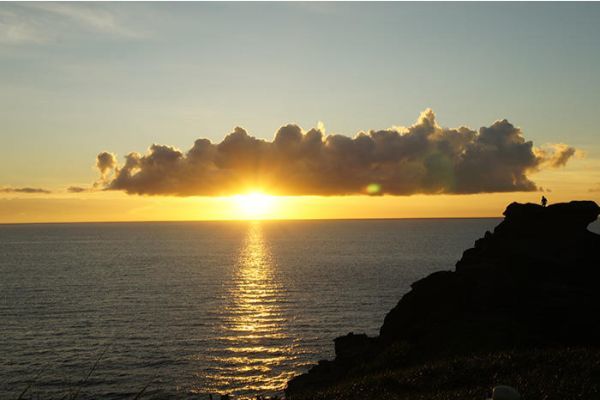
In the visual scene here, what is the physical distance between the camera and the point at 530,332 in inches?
1714

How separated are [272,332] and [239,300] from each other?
1235 inches

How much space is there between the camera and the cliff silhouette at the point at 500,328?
86.0ft

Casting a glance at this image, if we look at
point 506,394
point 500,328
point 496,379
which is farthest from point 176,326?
point 506,394

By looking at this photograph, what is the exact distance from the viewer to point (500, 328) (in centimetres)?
4303

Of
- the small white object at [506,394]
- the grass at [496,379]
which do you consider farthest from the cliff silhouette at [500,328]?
the small white object at [506,394]

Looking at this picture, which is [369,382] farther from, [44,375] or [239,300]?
[239,300]

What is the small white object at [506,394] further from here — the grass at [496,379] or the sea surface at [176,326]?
the sea surface at [176,326]

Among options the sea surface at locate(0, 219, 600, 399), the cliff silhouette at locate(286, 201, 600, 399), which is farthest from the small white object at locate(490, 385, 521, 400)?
the sea surface at locate(0, 219, 600, 399)

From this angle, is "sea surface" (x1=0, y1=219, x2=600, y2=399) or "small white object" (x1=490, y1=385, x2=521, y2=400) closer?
"small white object" (x1=490, y1=385, x2=521, y2=400)

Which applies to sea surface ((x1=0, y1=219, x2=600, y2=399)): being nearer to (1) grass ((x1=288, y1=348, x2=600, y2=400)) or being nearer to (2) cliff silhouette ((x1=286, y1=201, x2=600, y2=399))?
(1) grass ((x1=288, y1=348, x2=600, y2=400))

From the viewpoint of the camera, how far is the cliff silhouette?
1032 inches

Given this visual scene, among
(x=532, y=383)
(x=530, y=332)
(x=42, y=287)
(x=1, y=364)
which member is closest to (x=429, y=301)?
(x=530, y=332)

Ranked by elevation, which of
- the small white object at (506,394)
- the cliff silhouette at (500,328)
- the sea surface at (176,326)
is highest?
the small white object at (506,394)

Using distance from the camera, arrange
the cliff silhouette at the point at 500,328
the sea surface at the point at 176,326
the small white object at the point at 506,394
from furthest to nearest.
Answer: the sea surface at the point at 176,326 → the cliff silhouette at the point at 500,328 → the small white object at the point at 506,394
